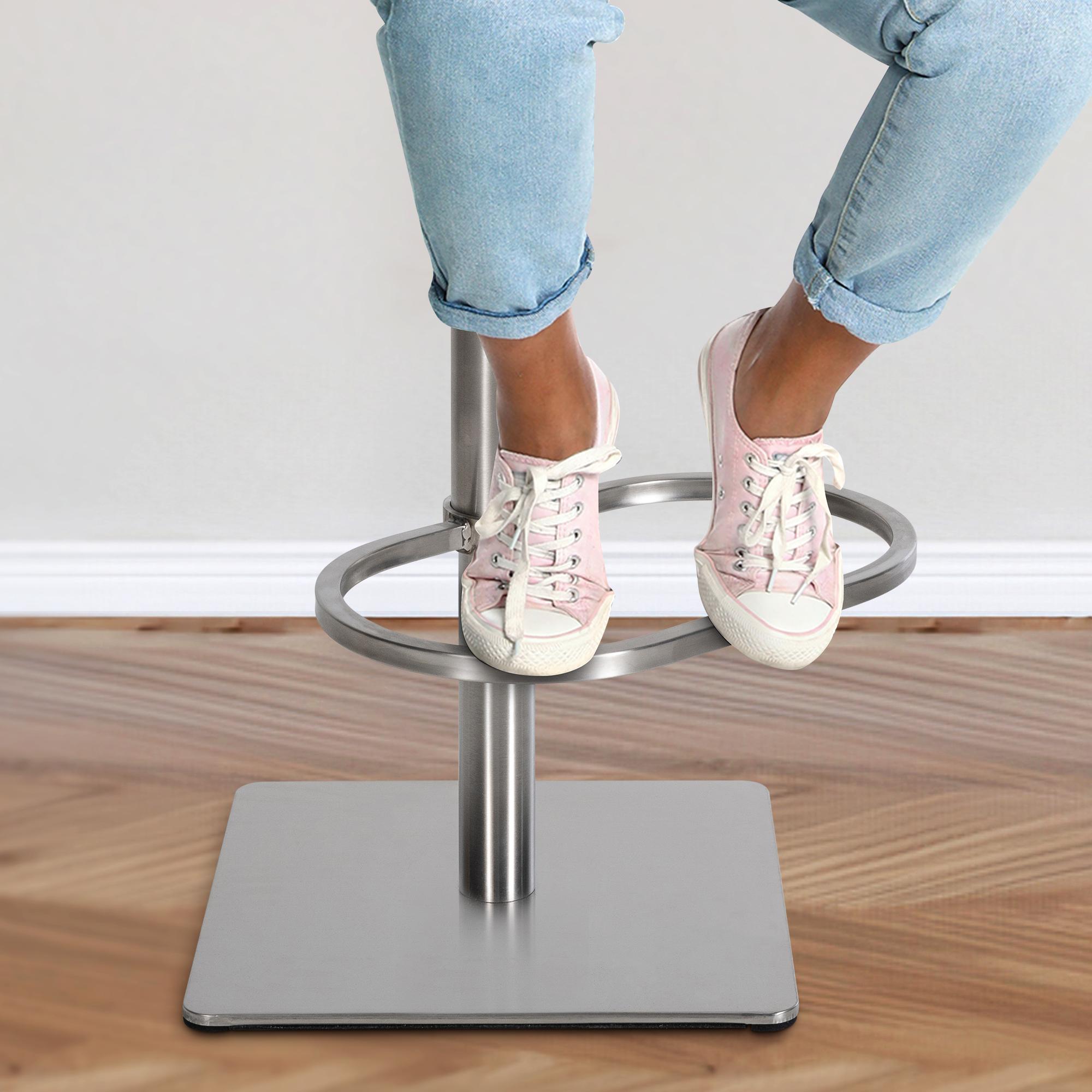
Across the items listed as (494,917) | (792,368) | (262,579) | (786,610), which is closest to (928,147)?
(792,368)

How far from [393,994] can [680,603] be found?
71 cm

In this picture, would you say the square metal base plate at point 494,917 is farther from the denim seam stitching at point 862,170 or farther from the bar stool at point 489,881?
the denim seam stitching at point 862,170

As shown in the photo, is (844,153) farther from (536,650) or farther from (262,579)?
(262,579)

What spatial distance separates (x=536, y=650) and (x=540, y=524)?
8 centimetres

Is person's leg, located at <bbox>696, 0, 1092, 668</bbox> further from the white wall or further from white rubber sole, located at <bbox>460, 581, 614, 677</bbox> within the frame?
the white wall

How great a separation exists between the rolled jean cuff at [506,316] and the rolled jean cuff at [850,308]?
134 mm

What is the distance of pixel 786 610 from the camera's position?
863mm

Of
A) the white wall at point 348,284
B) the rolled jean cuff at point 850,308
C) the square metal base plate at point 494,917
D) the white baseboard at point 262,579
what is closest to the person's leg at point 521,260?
the rolled jean cuff at point 850,308

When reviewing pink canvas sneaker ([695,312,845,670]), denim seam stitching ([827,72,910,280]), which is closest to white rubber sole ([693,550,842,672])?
pink canvas sneaker ([695,312,845,670])

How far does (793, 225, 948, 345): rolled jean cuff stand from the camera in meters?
0.80

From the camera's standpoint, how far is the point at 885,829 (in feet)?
3.82

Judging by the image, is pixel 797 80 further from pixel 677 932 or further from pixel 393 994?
pixel 393 994


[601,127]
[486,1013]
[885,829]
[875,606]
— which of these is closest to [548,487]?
[486,1013]

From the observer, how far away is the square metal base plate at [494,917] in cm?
94
